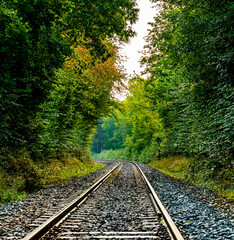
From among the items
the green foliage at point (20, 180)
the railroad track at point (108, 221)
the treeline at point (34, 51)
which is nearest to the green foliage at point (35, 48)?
the treeline at point (34, 51)

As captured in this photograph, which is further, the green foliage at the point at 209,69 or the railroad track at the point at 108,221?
the green foliage at the point at 209,69

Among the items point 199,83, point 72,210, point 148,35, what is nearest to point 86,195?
point 72,210

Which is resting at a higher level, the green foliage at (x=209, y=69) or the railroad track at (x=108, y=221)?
the green foliage at (x=209, y=69)

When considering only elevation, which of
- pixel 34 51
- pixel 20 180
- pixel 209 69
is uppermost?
pixel 34 51

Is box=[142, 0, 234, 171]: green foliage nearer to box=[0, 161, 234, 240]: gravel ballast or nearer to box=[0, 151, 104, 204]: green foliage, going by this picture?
box=[0, 161, 234, 240]: gravel ballast

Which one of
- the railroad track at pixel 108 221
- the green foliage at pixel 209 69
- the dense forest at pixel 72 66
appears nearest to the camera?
the railroad track at pixel 108 221

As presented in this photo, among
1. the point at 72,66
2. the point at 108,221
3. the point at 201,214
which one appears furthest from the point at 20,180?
the point at 72,66

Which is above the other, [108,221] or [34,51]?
[34,51]

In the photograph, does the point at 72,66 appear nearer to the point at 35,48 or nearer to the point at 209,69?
the point at 35,48

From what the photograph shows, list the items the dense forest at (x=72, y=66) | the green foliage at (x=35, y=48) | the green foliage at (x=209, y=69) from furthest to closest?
the green foliage at (x=209, y=69)
the dense forest at (x=72, y=66)
the green foliage at (x=35, y=48)

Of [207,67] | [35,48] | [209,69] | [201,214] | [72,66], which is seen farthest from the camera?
[72,66]

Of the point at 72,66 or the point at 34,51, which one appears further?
the point at 72,66

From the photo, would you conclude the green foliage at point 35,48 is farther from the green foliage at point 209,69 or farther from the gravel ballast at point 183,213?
the green foliage at point 209,69

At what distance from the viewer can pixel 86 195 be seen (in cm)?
728
